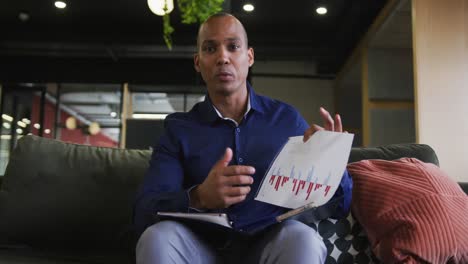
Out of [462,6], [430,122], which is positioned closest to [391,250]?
[430,122]

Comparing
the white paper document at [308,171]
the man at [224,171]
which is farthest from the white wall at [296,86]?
the white paper document at [308,171]

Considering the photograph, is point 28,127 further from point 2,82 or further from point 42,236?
point 42,236

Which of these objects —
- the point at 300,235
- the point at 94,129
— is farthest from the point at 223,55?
the point at 94,129

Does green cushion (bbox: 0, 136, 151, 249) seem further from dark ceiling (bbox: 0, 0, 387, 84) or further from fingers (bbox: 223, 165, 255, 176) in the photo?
dark ceiling (bbox: 0, 0, 387, 84)

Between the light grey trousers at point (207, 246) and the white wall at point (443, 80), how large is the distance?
3683mm

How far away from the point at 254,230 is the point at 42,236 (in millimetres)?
966

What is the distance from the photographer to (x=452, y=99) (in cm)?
458

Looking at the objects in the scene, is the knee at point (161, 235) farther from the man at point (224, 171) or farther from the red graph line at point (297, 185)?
the red graph line at point (297, 185)

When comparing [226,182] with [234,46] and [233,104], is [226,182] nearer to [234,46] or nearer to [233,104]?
[233,104]

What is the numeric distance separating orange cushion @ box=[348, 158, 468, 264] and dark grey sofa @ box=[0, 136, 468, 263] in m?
0.32

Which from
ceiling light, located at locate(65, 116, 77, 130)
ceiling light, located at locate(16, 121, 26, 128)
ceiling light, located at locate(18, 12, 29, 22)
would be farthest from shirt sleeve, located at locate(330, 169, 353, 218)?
ceiling light, located at locate(65, 116, 77, 130)

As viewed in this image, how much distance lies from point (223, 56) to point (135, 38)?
258 inches

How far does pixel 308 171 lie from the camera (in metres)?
1.28

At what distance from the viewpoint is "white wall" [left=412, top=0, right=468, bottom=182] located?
178 inches
